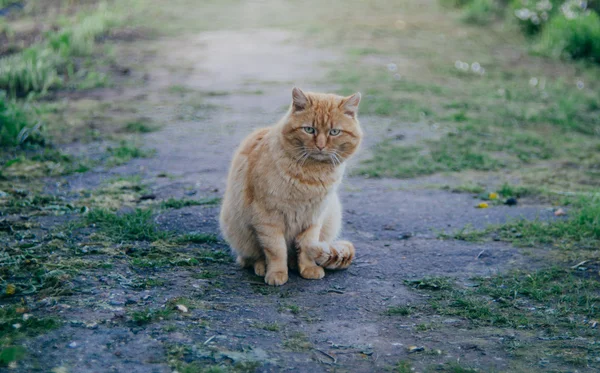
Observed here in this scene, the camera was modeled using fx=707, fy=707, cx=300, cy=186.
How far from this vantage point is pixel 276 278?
4.07 m

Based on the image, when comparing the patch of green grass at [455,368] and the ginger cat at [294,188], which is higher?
the ginger cat at [294,188]

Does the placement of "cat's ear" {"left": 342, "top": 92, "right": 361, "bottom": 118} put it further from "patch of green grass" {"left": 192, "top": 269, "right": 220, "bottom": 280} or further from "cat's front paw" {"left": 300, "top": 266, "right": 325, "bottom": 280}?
"patch of green grass" {"left": 192, "top": 269, "right": 220, "bottom": 280}

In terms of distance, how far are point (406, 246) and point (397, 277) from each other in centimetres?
57

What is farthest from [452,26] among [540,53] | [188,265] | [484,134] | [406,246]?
[188,265]

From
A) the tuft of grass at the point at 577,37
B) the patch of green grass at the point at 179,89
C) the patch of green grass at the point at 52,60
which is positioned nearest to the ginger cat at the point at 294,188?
the patch of green grass at the point at 52,60

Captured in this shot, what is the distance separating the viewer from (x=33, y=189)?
545 centimetres

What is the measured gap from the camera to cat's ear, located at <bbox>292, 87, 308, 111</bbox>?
4.05m

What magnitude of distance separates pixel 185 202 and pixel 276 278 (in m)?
1.56

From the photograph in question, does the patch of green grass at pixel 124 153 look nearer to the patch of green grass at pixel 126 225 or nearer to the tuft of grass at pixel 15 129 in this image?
the tuft of grass at pixel 15 129

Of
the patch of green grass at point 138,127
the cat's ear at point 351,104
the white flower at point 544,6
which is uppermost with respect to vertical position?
the cat's ear at point 351,104

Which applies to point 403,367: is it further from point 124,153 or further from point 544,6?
point 544,6

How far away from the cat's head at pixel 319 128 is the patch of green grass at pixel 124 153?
2.73 metres

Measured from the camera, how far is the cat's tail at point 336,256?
4227 millimetres

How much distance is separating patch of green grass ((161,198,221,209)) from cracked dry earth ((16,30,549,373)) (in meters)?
0.07
